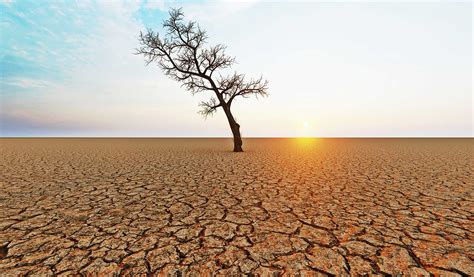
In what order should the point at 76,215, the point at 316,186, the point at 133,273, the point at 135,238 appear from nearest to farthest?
the point at 133,273 → the point at 135,238 → the point at 76,215 → the point at 316,186

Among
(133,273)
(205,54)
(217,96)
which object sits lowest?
(133,273)

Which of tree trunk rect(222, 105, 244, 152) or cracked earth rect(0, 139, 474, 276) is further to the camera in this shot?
tree trunk rect(222, 105, 244, 152)

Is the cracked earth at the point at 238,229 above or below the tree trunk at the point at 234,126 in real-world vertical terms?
below

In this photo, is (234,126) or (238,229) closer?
(238,229)

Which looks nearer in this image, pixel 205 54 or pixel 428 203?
pixel 428 203

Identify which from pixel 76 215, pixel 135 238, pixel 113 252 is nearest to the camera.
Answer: pixel 113 252

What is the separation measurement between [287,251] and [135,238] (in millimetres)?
1919

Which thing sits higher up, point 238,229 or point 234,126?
point 234,126

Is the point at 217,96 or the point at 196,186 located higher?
the point at 217,96

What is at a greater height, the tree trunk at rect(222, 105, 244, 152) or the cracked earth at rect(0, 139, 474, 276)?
the tree trunk at rect(222, 105, 244, 152)

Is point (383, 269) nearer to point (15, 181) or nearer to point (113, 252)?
point (113, 252)

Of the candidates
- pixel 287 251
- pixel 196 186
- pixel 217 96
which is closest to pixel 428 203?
pixel 287 251

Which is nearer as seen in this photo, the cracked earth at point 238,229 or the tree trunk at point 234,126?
the cracked earth at point 238,229

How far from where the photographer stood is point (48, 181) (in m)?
6.39
